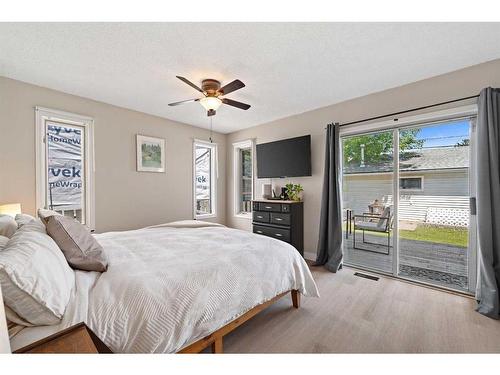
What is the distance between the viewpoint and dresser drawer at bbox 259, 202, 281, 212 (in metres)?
3.68

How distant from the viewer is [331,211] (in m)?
3.26

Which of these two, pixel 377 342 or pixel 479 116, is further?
pixel 479 116

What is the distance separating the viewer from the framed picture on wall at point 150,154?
11.9 ft

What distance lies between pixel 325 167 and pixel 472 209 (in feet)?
5.48

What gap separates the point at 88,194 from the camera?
3.10m

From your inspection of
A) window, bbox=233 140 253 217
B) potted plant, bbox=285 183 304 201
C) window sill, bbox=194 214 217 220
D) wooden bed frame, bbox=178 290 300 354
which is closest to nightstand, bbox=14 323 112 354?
wooden bed frame, bbox=178 290 300 354

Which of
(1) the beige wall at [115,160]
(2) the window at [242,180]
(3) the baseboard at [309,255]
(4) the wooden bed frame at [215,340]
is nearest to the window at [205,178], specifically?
(1) the beige wall at [115,160]

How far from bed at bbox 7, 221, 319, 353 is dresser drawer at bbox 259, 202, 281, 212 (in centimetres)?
147

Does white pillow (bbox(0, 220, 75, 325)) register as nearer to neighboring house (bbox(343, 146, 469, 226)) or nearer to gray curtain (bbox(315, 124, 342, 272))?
gray curtain (bbox(315, 124, 342, 272))

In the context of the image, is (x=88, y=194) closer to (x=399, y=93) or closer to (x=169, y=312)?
(x=169, y=312)

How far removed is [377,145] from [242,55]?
Result: 224cm

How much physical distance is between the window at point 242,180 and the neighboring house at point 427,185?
2286mm

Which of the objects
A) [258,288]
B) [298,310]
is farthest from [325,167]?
[258,288]
